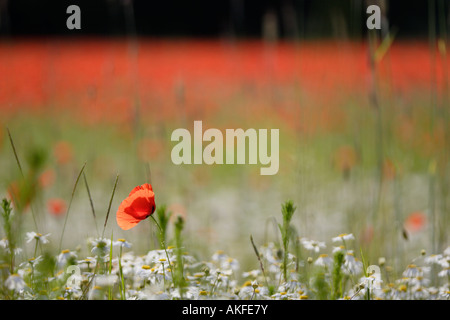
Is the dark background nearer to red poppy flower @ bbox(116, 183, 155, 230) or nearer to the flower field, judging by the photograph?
the flower field

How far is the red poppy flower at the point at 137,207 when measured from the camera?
30.0 inches

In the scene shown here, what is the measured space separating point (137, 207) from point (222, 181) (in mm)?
2239

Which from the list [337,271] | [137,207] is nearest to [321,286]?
[337,271]

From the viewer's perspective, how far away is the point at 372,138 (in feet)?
8.23

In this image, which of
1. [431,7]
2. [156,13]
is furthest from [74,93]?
[431,7]

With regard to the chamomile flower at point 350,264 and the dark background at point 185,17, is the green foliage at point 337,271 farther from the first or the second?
the dark background at point 185,17

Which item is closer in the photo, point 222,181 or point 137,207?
point 137,207

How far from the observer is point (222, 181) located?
9.84ft

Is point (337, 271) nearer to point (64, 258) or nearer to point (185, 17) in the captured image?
point (64, 258)

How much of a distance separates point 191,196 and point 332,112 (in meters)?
1.14

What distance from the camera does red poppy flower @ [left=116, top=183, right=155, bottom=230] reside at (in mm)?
763

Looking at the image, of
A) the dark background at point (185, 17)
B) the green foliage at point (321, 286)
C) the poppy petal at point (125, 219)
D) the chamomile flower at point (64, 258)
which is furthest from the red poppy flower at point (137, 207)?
the dark background at point (185, 17)

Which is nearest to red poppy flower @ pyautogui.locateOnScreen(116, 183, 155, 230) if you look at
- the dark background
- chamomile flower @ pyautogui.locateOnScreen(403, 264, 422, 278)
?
chamomile flower @ pyautogui.locateOnScreen(403, 264, 422, 278)
